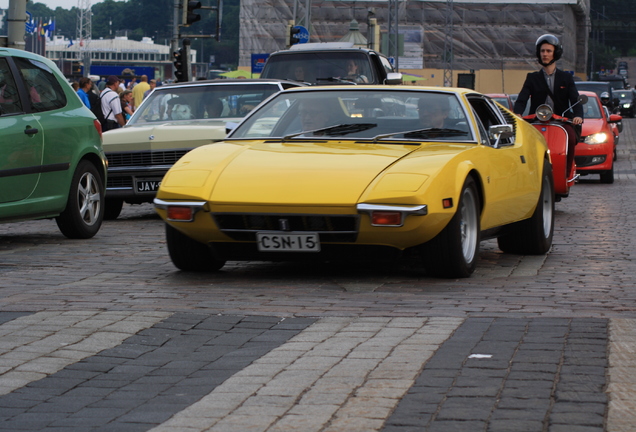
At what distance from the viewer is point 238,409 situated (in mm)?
4285

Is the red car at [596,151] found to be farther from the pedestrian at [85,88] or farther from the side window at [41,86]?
the side window at [41,86]

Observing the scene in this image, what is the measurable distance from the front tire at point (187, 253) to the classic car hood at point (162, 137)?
5022mm

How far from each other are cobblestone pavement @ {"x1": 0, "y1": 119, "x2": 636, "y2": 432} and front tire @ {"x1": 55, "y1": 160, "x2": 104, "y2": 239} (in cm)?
161

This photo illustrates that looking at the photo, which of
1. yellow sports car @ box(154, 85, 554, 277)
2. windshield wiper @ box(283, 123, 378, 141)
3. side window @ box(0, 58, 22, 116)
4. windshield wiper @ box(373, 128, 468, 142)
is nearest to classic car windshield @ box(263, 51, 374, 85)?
side window @ box(0, 58, 22, 116)

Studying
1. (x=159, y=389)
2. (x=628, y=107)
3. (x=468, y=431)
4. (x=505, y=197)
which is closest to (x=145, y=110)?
(x=505, y=197)

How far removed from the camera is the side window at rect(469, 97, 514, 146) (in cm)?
900

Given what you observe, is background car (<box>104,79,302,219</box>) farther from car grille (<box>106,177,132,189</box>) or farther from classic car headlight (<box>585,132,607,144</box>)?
classic car headlight (<box>585,132,607,144</box>)

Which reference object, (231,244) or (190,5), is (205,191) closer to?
(231,244)

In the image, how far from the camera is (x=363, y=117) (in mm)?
8578

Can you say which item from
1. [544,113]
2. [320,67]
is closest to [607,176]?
[320,67]

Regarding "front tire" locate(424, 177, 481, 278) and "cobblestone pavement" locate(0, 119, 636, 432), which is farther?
"front tire" locate(424, 177, 481, 278)

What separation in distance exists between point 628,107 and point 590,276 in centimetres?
5922

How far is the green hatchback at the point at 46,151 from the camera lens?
387 inches

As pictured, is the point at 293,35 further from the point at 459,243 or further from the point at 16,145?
the point at 459,243
